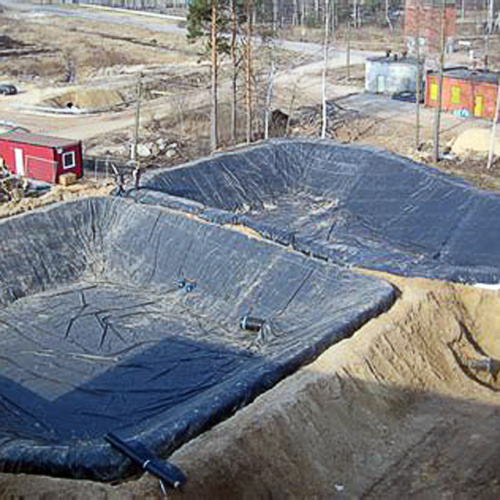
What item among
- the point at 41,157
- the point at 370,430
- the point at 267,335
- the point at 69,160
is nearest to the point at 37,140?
the point at 41,157

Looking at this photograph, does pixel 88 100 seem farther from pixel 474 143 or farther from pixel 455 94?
pixel 474 143

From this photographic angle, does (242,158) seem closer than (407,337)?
No

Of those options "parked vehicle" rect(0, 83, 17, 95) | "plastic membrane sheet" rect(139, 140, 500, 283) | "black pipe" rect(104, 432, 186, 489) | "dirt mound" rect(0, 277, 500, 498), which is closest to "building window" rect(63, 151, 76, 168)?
"plastic membrane sheet" rect(139, 140, 500, 283)

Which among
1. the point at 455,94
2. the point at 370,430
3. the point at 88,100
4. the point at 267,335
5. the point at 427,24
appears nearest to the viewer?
the point at 370,430

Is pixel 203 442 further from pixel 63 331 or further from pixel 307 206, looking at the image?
pixel 307 206

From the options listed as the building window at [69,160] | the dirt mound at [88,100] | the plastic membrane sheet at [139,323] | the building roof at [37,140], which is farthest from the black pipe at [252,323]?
the dirt mound at [88,100]

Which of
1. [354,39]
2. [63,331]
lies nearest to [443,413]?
[63,331]

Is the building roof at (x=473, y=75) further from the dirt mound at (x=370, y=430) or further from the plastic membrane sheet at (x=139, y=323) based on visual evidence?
the dirt mound at (x=370, y=430)
